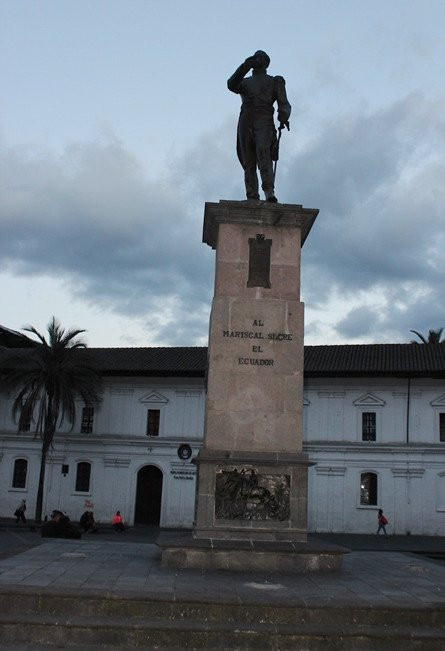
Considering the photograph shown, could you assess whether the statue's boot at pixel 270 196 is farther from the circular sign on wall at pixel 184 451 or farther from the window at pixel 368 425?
the circular sign on wall at pixel 184 451

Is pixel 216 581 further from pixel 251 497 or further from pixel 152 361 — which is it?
pixel 152 361

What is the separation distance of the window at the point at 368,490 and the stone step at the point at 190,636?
29.3 m

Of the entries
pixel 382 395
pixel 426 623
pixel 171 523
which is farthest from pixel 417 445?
pixel 426 623

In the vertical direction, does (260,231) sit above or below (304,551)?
above

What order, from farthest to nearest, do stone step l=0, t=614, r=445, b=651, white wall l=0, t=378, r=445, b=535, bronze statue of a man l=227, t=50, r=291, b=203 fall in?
white wall l=0, t=378, r=445, b=535, bronze statue of a man l=227, t=50, r=291, b=203, stone step l=0, t=614, r=445, b=651

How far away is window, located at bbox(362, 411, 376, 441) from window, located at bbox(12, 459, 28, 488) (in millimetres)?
19605

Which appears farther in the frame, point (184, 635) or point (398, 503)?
point (398, 503)

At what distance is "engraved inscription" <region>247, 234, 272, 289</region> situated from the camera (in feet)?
Result: 35.0

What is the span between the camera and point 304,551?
30.5ft

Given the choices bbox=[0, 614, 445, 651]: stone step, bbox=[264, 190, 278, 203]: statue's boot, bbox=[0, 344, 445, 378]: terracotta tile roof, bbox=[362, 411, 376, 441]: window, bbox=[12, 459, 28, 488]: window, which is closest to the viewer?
bbox=[0, 614, 445, 651]: stone step

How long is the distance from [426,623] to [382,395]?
96.1 ft

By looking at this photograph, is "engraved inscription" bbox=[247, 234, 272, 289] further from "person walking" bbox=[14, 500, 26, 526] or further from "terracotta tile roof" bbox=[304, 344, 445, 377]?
"person walking" bbox=[14, 500, 26, 526]

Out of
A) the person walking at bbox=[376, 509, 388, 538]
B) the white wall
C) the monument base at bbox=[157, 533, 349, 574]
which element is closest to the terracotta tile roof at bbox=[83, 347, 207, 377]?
the white wall

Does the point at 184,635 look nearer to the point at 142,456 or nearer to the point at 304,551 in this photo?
the point at 304,551
